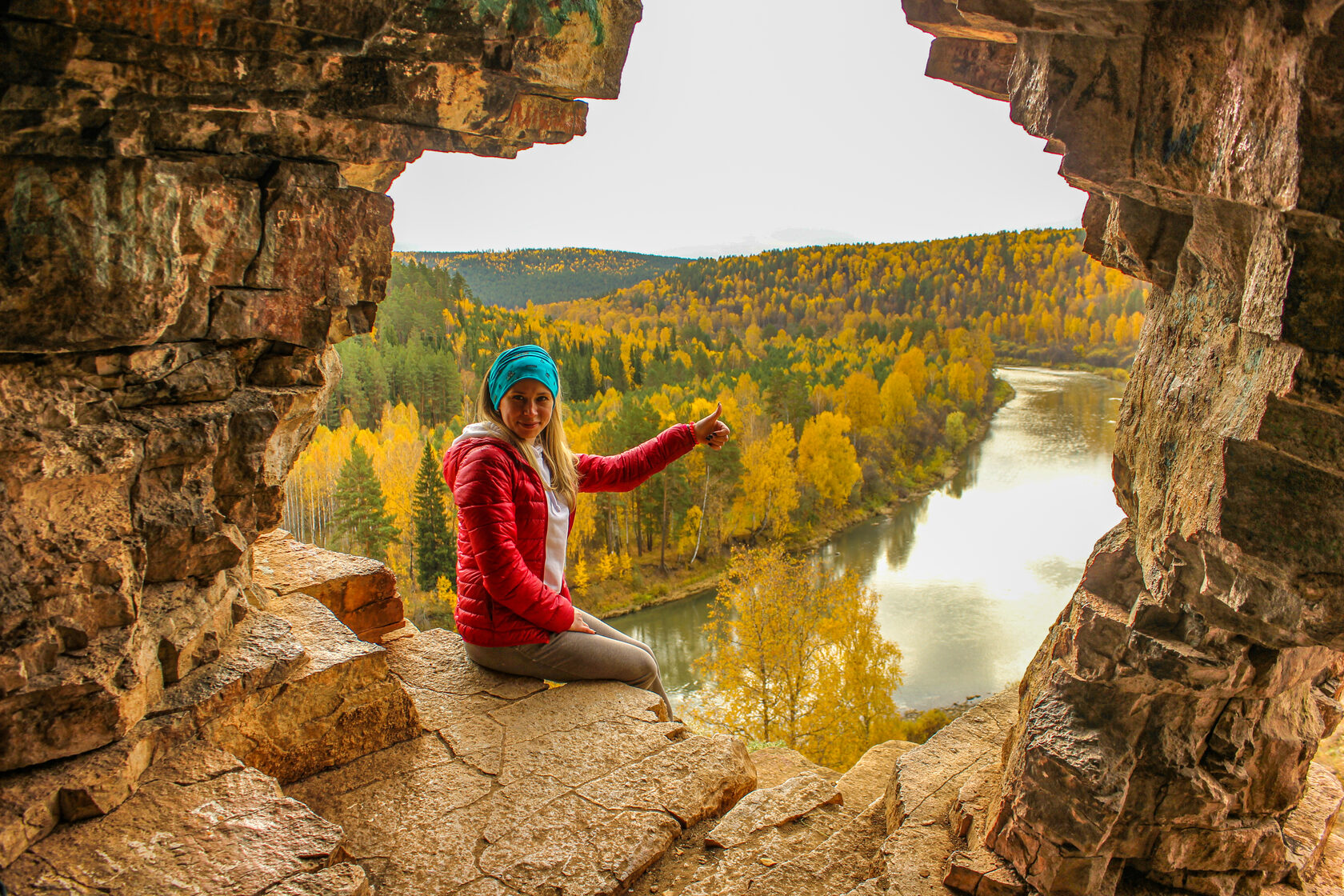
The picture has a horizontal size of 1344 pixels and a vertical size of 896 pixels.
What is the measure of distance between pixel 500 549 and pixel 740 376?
35289 millimetres

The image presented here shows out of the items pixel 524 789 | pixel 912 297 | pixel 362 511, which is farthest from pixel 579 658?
pixel 912 297

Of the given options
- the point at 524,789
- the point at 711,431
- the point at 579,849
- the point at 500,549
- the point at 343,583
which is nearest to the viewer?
the point at 579,849

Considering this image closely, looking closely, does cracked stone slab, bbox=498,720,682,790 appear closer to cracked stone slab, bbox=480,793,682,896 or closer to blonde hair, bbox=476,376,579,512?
cracked stone slab, bbox=480,793,682,896

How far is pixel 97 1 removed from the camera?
2.37 meters

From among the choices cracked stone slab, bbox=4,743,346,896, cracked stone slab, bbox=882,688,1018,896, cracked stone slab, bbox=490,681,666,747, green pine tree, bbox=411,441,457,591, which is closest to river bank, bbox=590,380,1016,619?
green pine tree, bbox=411,441,457,591

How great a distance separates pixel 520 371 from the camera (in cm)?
368

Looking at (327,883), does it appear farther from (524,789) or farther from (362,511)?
(362,511)

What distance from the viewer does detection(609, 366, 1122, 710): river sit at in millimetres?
18703

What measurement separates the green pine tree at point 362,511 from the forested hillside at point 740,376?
0.10 meters

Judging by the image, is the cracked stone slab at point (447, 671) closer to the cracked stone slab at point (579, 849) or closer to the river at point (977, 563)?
the cracked stone slab at point (579, 849)

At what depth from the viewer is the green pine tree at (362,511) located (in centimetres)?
2097

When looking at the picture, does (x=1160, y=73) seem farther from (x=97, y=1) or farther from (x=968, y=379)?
(x=968, y=379)

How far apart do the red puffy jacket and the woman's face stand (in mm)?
127

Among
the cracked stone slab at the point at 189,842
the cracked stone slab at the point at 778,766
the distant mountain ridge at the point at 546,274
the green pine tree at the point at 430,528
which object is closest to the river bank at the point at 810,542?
the green pine tree at the point at 430,528
